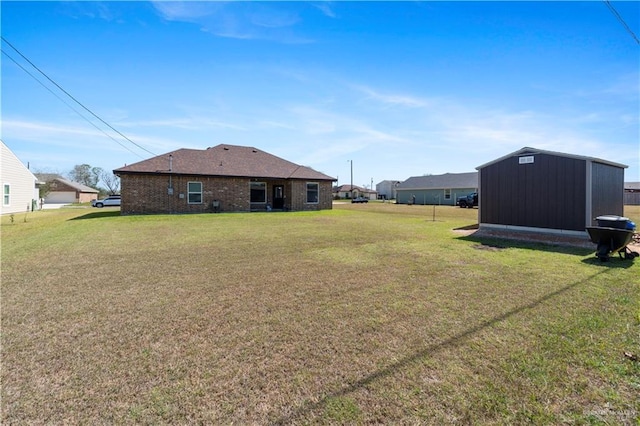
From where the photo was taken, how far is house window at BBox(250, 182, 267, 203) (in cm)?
2281

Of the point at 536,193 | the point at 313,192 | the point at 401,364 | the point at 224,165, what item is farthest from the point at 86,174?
the point at 401,364

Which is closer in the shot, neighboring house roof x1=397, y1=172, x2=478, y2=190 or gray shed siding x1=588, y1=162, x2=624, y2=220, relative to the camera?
gray shed siding x1=588, y1=162, x2=624, y2=220

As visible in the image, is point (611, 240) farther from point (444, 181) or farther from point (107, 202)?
point (107, 202)

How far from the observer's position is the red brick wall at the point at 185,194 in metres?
18.1

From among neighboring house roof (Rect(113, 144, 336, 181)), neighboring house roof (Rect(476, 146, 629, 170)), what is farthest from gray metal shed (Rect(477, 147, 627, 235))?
neighboring house roof (Rect(113, 144, 336, 181))

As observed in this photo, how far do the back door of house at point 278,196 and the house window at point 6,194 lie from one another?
1825cm

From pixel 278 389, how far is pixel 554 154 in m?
11.5

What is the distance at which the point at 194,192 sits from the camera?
1959 centimetres

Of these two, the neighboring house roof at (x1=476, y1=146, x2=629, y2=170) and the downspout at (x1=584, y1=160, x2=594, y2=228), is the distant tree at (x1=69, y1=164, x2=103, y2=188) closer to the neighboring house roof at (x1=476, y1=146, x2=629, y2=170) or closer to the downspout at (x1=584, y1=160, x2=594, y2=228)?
the neighboring house roof at (x1=476, y1=146, x2=629, y2=170)

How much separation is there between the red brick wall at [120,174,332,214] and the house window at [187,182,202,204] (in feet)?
0.65

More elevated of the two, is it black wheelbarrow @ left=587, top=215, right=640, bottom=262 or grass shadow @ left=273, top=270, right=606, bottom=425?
black wheelbarrow @ left=587, top=215, right=640, bottom=262

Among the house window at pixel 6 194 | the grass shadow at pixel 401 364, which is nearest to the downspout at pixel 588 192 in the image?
the grass shadow at pixel 401 364

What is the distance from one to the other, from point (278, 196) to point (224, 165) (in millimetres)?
4883

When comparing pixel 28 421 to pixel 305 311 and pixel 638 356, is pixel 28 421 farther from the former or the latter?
pixel 638 356
